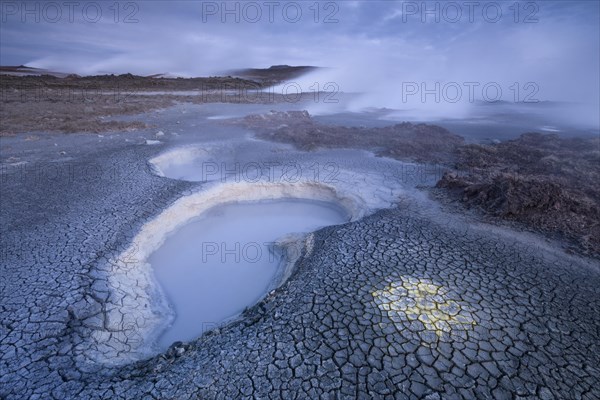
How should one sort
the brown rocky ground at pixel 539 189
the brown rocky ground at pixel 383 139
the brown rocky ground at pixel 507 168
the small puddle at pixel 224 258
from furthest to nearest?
the brown rocky ground at pixel 383 139, the brown rocky ground at pixel 507 168, the brown rocky ground at pixel 539 189, the small puddle at pixel 224 258

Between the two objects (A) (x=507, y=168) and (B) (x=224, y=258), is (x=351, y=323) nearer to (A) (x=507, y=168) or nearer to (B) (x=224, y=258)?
(B) (x=224, y=258)

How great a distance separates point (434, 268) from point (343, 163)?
25.3 ft

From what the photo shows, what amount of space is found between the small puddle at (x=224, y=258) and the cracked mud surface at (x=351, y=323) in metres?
1.09

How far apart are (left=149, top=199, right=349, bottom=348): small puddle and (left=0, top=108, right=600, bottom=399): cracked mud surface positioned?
3.56ft

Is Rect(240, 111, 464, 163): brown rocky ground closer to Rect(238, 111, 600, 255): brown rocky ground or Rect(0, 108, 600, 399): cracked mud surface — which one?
Rect(238, 111, 600, 255): brown rocky ground

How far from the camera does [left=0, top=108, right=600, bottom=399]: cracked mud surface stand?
11.5 feet

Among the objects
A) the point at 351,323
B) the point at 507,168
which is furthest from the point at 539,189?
the point at 351,323

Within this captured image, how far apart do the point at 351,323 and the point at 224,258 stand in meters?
4.31

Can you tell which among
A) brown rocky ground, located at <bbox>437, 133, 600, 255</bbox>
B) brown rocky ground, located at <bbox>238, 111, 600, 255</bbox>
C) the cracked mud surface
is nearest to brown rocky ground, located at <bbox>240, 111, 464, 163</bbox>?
brown rocky ground, located at <bbox>238, 111, 600, 255</bbox>

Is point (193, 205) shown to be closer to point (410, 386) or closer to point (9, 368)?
point (9, 368)

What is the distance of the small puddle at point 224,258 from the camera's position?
5965 mm

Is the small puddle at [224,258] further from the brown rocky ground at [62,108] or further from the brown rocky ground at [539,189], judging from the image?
the brown rocky ground at [62,108]

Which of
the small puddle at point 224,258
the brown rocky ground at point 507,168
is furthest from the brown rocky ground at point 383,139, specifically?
the small puddle at point 224,258

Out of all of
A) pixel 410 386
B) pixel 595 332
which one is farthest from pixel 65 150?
pixel 595 332
